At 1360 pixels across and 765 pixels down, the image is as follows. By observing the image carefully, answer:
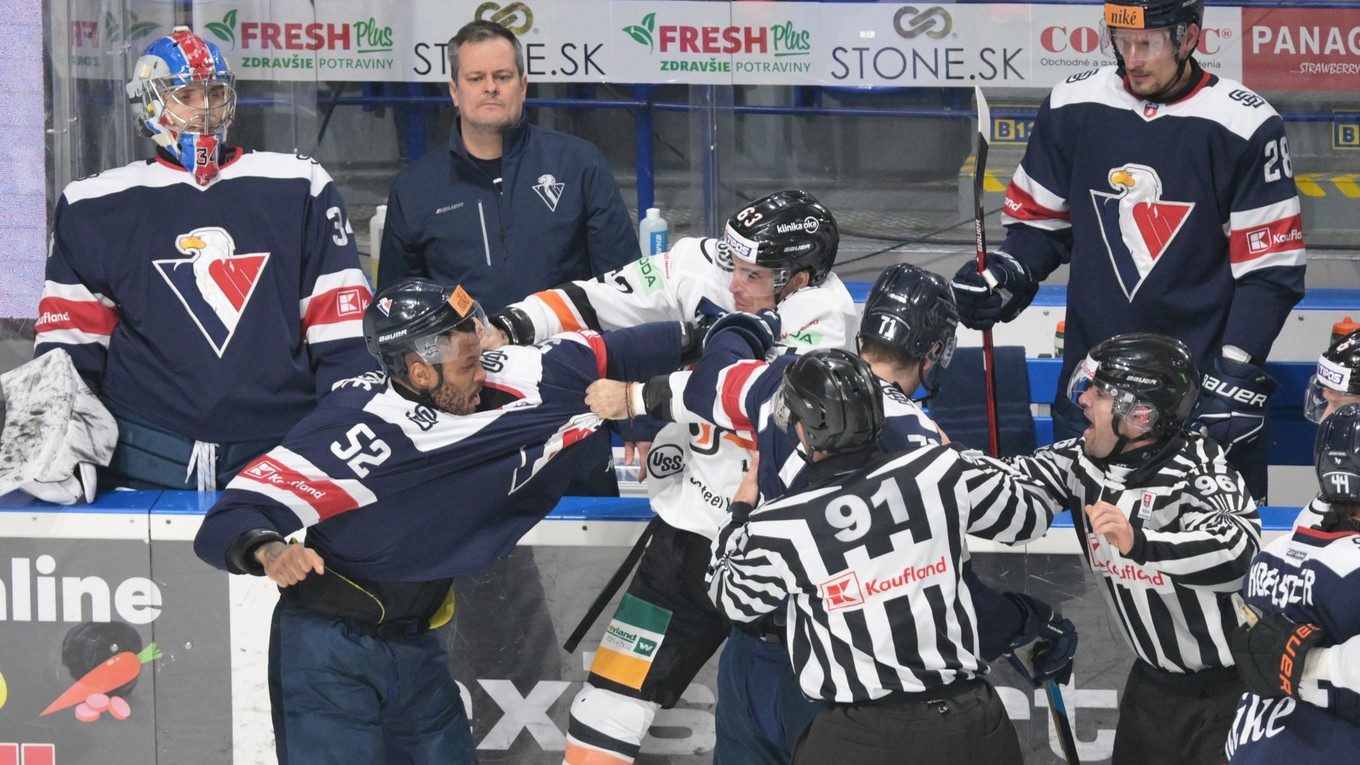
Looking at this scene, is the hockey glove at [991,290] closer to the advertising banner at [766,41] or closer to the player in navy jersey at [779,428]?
the player in navy jersey at [779,428]

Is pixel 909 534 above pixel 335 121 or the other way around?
the other way around

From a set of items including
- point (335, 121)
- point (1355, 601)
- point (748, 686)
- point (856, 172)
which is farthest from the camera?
point (856, 172)

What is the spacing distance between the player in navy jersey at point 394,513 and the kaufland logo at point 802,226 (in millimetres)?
509

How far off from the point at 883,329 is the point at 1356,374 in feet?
2.98

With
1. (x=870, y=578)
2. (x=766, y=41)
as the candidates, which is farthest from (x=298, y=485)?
(x=766, y=41)

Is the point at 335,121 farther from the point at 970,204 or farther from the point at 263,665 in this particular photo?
the point at 263,665

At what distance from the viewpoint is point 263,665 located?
3492 mm

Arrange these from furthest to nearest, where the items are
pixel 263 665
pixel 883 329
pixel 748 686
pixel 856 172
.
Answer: pixel 856 172, pixel 263 665, pixel 748 686, pixel 883 329

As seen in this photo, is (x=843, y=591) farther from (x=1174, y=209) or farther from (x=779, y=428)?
(x=1174, y=209)

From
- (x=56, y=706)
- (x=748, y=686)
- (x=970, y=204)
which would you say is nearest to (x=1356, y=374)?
(x=748, y=686)

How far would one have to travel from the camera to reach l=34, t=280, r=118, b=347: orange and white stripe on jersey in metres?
3.67

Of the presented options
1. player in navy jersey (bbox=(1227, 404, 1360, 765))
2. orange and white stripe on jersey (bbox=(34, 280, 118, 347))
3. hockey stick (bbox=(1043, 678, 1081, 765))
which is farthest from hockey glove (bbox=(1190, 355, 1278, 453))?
orange and white stripe on jersey (bbox=(34, 280, 118, 347))

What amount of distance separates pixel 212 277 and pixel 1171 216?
2.09 m

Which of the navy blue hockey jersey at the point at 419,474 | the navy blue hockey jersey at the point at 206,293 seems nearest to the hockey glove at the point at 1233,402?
the navy blue hockey jersey at the point at 419,474
